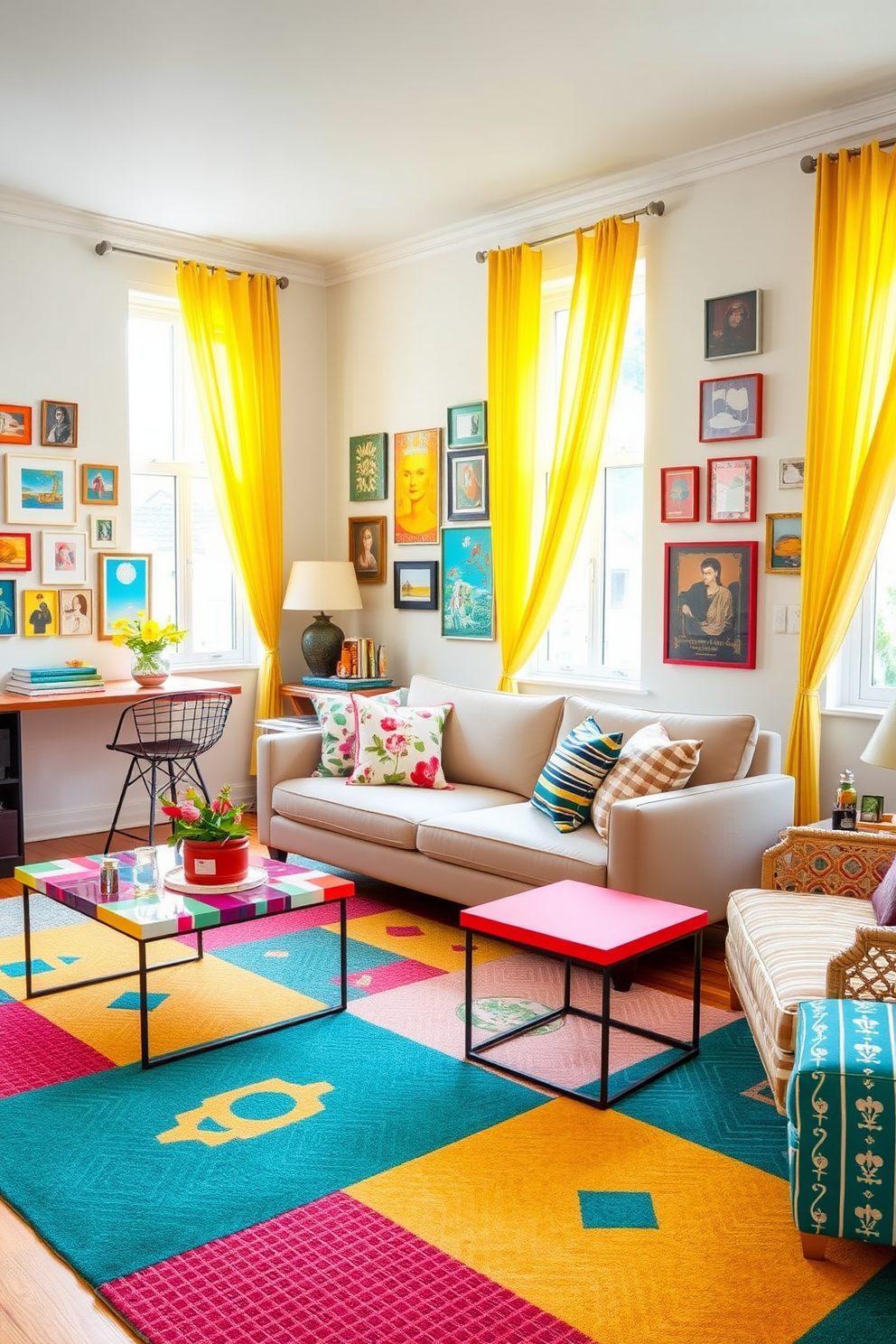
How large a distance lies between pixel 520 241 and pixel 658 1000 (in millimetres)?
3636

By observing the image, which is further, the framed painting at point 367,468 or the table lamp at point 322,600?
the framed painting at point 367,468

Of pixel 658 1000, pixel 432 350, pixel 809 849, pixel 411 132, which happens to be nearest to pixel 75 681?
pixel 432 350

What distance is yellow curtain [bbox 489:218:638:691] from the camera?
505cm

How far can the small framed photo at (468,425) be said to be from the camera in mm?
5766

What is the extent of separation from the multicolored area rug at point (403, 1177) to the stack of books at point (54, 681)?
1.81 metres

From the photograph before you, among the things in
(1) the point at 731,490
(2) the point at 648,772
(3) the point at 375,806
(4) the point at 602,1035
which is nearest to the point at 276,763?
(3) the point at 375,806

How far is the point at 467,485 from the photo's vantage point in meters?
5.86

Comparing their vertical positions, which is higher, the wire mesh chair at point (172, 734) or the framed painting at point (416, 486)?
the framed painting at point (416, 486)

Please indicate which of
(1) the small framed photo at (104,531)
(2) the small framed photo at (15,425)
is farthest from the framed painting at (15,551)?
(2) the small framed photo at (15,425)

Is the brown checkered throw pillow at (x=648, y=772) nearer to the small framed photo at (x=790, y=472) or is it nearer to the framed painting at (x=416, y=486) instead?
the small framed photo at (x=790, y=472)

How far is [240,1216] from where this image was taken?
7.91 feet

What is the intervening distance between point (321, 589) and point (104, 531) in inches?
44.2

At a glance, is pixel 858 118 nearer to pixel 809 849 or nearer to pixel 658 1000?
pixel 809 849

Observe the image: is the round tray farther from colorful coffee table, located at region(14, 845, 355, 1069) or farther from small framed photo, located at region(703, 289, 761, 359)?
small framed photo, located at region(703, 289, 761, 359)
